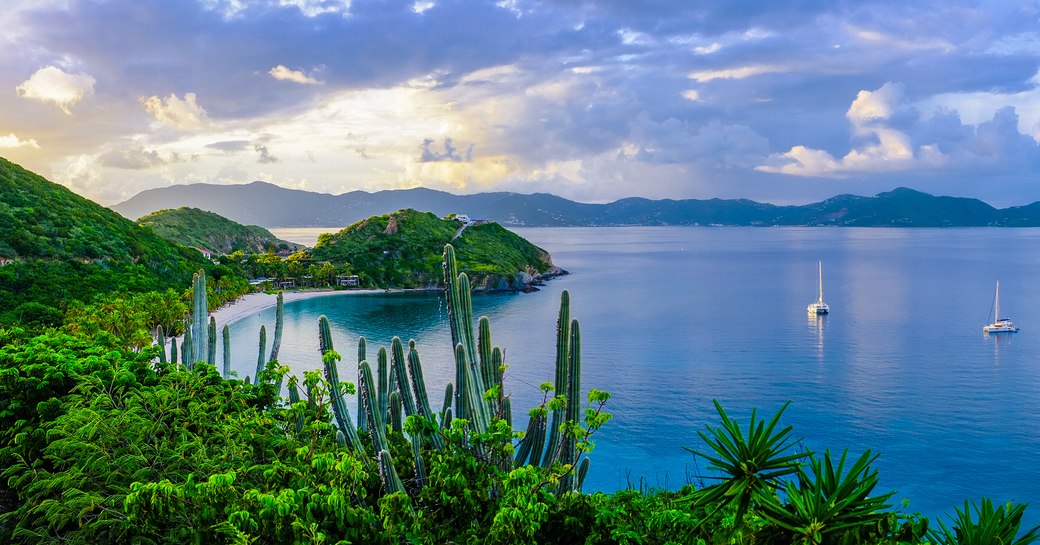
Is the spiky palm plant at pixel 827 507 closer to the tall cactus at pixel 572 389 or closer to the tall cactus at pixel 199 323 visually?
the tall cactus at pixel 572 389

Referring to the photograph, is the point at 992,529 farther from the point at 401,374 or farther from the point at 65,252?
the point at 65,252

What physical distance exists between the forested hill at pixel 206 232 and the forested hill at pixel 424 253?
30295 mm

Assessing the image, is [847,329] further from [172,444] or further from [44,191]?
[44,191]

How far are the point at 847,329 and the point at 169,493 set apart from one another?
61.8m

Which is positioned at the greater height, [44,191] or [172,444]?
[44,191]

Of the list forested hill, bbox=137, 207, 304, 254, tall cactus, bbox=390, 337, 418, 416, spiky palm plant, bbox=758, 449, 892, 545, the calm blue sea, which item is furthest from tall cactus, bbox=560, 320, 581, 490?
forested hill, bbox=137, 207, 304, 254

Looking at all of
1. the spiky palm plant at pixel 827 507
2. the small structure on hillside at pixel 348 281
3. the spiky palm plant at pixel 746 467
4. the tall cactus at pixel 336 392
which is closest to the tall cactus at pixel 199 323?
the tall cactus at pixel 336 392

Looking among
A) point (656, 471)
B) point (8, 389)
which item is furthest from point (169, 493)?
point (656, 471)

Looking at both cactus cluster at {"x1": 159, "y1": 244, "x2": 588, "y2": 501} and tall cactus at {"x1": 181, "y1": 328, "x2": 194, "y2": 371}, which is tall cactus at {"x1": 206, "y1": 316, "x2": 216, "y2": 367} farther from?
cactus cluster at {"x1": 159, "y1": 244, "x2": 588, "y2": 501}

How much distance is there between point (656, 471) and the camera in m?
27.7

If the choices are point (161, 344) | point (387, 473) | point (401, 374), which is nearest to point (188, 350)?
point (161, 344)

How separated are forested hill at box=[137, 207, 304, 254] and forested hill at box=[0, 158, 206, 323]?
166 feet

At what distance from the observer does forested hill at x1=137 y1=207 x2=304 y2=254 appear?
128250 millimetres

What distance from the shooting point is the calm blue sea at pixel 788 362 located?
28656 millimetres
